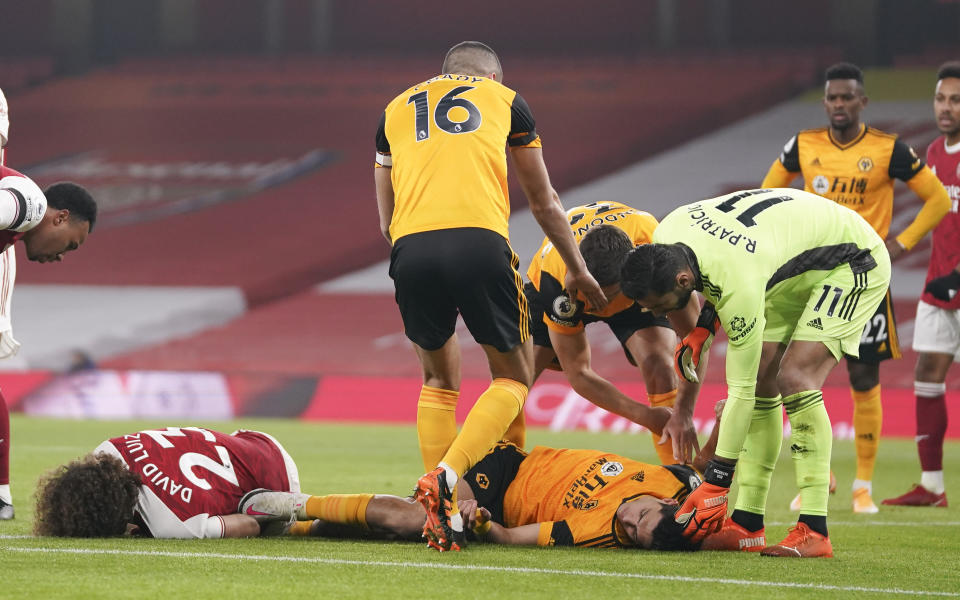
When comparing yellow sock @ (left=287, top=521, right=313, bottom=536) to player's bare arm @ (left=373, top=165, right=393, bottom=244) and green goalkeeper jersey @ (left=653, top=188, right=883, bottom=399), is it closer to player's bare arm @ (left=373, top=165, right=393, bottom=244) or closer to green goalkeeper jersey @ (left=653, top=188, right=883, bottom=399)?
player's bare arm @ (left=373, top=165, right=393, bottom=244)

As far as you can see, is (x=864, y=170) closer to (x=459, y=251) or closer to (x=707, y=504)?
(x=707, y=504)

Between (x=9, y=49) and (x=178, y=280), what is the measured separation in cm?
730

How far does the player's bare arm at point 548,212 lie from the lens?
4887 millimetres

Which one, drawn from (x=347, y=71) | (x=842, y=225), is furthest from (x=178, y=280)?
(x=842, y=225)

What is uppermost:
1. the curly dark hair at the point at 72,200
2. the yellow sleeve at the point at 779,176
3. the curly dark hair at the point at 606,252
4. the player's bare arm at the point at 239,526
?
the yellow sleeve at the point at 779,176

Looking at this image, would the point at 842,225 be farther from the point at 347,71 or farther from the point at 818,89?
the point at 347,71

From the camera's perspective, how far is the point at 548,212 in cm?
488

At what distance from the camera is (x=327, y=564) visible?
418 centimetres

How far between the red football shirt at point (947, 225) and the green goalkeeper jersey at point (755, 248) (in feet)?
9.47

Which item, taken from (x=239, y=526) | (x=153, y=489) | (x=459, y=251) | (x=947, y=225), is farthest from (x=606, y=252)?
(x=947, y=225)

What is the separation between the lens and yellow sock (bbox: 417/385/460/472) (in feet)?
16.5

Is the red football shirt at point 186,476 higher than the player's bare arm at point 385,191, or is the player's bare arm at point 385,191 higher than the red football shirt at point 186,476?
the player's bare arm at point 385,191

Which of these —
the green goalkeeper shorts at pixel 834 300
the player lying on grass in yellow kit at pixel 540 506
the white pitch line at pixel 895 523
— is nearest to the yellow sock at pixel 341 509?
the player lying on grass in yellow kit at pixel 540 506

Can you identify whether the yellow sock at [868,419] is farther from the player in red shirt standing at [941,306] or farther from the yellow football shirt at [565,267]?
the yellow football shirt at [565,267]
